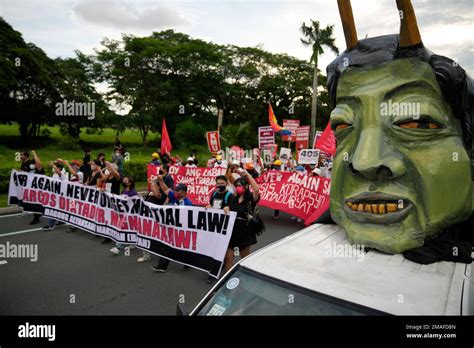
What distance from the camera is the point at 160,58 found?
31031 millimetres

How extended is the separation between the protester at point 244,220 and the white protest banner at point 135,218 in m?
0.20

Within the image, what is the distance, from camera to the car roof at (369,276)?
2059 millimetres

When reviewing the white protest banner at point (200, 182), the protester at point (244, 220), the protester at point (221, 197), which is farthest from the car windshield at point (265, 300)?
the white protest banner at point (200, 182)

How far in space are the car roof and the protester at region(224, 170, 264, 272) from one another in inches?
89.8

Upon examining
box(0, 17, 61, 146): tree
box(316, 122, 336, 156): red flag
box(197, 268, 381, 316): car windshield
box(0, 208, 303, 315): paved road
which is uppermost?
box(0, 17, 61, 146): tree

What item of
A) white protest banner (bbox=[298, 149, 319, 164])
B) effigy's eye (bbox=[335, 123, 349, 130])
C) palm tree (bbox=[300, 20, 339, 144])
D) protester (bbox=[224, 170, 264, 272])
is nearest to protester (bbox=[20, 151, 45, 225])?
protester (bbox=[224, 170, 264, 272])

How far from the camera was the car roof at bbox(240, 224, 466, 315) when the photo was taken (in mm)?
2059

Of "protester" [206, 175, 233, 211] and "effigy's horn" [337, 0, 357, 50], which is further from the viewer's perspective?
"protester" [206, 175, 233, 211]

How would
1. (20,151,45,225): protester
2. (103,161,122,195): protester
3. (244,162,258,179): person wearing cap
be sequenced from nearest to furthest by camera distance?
(103,161,122,195): protester → (244,162,258,179): person wearing cap → (20,151,45,225): protester

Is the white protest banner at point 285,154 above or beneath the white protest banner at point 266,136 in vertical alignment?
beneath

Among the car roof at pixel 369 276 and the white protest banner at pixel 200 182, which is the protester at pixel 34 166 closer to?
the white protest banner at pixel 200 182

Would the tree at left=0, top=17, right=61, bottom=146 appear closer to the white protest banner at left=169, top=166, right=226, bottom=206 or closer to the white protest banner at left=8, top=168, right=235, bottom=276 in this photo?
the white protest banner at left=8, top=168, right=235, bottom=276
